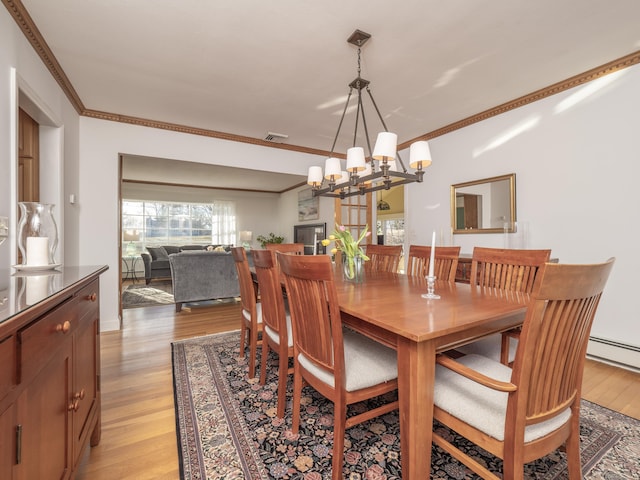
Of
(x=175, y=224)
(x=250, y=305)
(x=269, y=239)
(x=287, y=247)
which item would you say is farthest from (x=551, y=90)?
(x=175, y=224)

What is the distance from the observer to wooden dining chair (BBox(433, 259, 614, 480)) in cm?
87

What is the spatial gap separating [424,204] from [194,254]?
334 centimetres

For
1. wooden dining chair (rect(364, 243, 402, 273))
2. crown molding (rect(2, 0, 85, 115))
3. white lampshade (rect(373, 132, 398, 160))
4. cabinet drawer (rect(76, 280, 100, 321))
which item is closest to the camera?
cabinet drawer (rect(76, 280, 100, 321))

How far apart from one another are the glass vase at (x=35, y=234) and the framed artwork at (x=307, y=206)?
549 cm

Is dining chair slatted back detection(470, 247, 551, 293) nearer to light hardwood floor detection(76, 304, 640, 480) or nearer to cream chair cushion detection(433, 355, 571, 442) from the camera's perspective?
cream chair cushion detection(433, 355, 571, 442)

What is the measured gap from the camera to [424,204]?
4188 millimetres

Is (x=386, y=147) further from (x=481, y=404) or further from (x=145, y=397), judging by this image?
(x=145, y=397)

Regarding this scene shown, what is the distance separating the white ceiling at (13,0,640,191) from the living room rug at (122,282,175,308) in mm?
2798

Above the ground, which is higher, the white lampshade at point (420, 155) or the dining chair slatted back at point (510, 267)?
the white lampshade at point (420, 155)

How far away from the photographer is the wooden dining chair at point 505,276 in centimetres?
154

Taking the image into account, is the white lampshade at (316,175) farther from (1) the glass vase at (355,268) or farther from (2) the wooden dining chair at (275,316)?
(2) the wooden dining chair at (275,316)

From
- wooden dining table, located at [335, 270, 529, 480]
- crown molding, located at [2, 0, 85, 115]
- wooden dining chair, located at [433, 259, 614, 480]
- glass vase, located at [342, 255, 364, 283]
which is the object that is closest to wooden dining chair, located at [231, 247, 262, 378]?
glass vase, located at [342, 255, 364, 283]

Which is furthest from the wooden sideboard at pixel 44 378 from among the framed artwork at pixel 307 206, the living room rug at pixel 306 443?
the framed artwork at pixel 307 206

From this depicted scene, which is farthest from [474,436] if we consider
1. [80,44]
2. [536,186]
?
[80,44]
